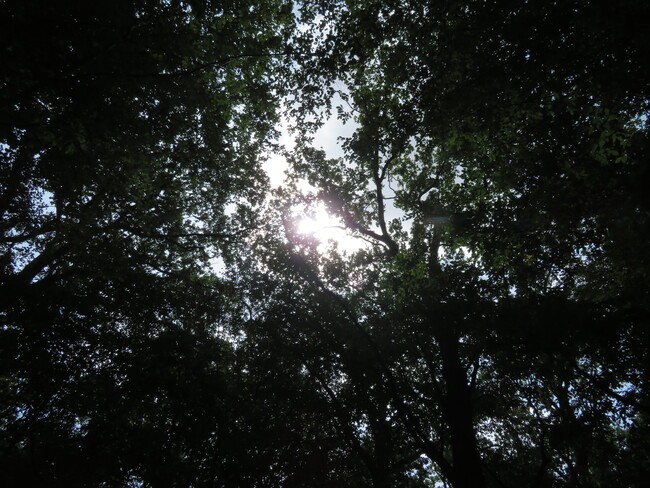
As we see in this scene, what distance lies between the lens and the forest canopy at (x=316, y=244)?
6.23m

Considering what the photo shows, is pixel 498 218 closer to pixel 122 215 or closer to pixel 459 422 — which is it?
pixel 459 422

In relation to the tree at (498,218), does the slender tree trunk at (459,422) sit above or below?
below

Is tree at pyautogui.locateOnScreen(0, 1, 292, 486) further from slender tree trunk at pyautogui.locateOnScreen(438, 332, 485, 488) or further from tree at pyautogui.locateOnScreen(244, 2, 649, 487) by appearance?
slender tree trunk at pyautogui.locateOnScreen(438, 332, 485, 488)

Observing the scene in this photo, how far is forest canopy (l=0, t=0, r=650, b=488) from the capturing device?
6234 mm

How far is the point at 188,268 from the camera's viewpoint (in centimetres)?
1513

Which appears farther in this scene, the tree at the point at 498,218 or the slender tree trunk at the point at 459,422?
the slender tree trunk at the point at 459,422

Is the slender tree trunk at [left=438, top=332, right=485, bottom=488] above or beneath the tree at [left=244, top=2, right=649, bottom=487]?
beneath

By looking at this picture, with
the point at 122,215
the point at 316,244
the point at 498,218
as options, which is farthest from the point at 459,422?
the point at 122,215

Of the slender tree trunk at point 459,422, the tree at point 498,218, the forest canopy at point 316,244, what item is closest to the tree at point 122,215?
the forest canopy at point 316,244

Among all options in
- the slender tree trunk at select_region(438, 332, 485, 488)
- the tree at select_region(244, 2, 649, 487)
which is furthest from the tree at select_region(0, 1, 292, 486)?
the slender tree trunk at select_region(438, 332, 485, 488)

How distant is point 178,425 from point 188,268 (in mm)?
6696

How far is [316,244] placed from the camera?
1475 centimetres

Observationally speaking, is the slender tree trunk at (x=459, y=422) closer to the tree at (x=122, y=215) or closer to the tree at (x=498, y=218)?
the tree at (x=498, y=218)

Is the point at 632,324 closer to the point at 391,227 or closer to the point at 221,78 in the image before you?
the point at 391,227
